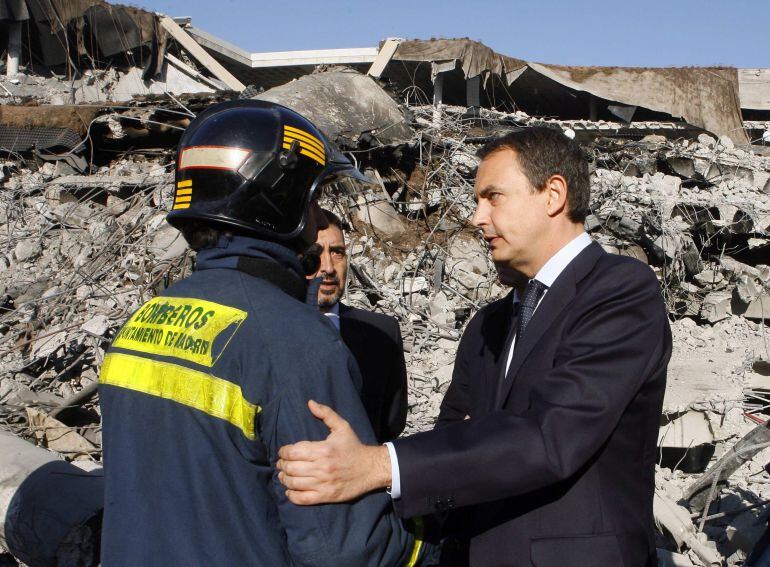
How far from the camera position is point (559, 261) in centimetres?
222

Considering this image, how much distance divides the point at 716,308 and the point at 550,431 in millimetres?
6144

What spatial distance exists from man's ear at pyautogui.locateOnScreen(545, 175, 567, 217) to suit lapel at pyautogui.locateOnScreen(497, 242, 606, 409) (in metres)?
0.18

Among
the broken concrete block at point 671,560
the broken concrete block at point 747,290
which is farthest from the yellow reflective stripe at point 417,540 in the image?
the broken concrete block at point 747,290

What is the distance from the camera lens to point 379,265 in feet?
23.4

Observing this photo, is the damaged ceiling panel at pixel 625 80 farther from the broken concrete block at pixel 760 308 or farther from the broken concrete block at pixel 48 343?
the broken concrete block at pixel 48 343

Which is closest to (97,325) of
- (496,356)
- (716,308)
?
(496,356)

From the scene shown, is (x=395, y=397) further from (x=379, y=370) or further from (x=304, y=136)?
(x=304, y=136)

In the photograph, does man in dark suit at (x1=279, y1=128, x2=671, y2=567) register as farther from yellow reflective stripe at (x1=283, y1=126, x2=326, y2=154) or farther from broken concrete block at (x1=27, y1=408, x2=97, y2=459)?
broken concrete block at (x1=27, y1=408, x2=97, y2=459)

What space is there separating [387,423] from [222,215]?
5.91 feet

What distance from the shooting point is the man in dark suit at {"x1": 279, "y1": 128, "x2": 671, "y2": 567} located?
176 centimetres

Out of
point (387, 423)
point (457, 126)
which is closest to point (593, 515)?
point (387, 423)

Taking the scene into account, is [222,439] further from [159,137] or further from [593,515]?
[159,137]

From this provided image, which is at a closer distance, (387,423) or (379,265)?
(387,423)

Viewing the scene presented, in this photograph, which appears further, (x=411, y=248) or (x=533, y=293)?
(x=411, y=248)
